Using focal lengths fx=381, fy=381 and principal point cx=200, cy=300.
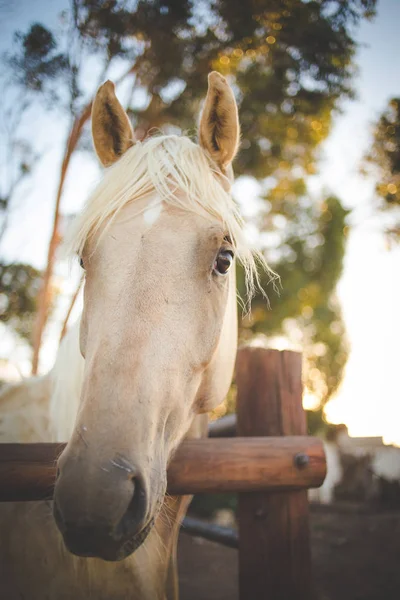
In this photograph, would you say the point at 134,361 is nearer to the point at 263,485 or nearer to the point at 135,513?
the point at 135,513

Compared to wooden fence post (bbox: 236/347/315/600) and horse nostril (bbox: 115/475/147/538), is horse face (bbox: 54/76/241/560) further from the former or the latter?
wooden fence post (bbox: 236/347/315/600)

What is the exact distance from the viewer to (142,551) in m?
1.54

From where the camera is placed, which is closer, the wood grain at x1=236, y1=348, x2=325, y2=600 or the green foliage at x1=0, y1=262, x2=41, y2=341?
the wood grain at x1=236, y1=348, x2=325, y2=600

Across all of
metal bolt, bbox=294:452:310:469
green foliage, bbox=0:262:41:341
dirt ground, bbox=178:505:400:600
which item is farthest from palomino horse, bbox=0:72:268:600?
green foliage, bbox=0:262:41:341

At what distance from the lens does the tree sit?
8.58 meters

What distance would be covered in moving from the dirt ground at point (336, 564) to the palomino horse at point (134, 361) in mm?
3025

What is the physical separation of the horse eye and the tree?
8.91 metres

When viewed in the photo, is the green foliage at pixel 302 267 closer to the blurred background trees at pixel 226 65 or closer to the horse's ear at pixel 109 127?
the blurred background trees at pixel 226 65

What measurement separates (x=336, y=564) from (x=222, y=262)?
5865mm

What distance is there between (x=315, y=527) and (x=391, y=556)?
1.90 m

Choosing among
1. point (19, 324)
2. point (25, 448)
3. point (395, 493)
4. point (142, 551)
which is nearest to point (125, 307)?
point (25, 448)

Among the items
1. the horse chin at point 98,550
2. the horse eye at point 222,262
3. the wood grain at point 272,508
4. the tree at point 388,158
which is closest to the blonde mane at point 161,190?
the horse eye at point 222,262

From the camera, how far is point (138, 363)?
1066 millimetres

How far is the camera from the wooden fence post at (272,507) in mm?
1570
